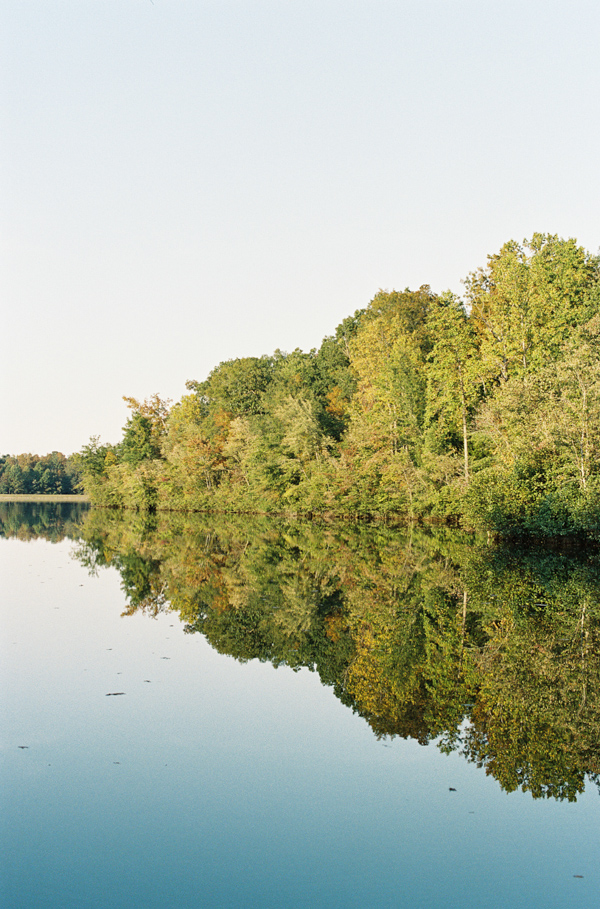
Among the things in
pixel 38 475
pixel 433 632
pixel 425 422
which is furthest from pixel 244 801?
pixel 38 475

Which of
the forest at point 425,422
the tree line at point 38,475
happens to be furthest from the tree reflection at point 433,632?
the tree line at point 38,475

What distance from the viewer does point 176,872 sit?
402 centimetres

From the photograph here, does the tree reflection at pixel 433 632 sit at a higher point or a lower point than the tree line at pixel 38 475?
lower

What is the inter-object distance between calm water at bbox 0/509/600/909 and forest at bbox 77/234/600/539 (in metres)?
15.9

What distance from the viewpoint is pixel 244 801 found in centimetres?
495

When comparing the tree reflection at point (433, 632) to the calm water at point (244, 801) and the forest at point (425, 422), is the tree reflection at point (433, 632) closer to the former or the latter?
the calm water at point (244, 801)

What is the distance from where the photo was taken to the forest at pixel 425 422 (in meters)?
23.0

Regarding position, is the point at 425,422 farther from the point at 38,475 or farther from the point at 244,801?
the point at 38,475

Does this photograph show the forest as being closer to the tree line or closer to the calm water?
the calm water

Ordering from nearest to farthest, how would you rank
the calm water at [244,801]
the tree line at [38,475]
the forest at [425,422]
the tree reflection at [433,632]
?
the calm water at [244,801]
the tree reflection at [433,632]
the forest at [425,422]
the tree line at [38,475]

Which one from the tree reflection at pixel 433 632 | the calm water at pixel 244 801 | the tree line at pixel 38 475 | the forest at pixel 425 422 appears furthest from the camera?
the tree line at pixel 38 475

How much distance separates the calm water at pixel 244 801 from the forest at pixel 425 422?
15878 mm

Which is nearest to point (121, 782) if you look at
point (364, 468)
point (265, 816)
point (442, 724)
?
point (265, 816)

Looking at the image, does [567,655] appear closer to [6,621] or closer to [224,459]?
[6,621]
